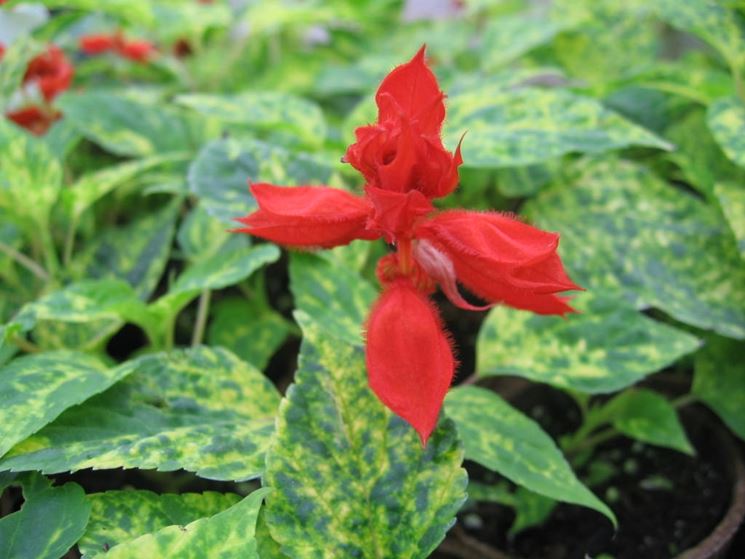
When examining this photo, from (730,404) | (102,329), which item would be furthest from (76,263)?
(730,404)

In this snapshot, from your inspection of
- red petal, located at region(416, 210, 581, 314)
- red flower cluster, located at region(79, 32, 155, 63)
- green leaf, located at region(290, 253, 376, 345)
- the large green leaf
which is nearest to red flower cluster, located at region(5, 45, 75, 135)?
red flower cluster, located at region(79, 32, 155, 63)

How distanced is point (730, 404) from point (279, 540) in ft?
1.63

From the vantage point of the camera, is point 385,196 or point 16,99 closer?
point 385,196

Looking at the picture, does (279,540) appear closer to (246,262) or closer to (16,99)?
(246,262)

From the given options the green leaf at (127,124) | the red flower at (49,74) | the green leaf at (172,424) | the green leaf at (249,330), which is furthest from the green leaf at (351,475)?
the red flower at (49,74)

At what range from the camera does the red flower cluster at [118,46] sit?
1165 mm

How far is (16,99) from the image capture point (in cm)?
→ 115

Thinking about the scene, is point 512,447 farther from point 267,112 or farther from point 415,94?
point 267,112

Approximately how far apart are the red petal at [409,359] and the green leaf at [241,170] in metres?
0.25

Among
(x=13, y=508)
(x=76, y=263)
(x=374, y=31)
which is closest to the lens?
(x=13, y=508)

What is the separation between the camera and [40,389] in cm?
51

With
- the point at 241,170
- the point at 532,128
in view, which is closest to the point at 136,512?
the point at 241,170

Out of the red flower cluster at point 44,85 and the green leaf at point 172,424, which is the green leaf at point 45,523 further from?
the red flower cluster at point 44,85

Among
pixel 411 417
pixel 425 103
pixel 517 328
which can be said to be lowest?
pixel 517 328
